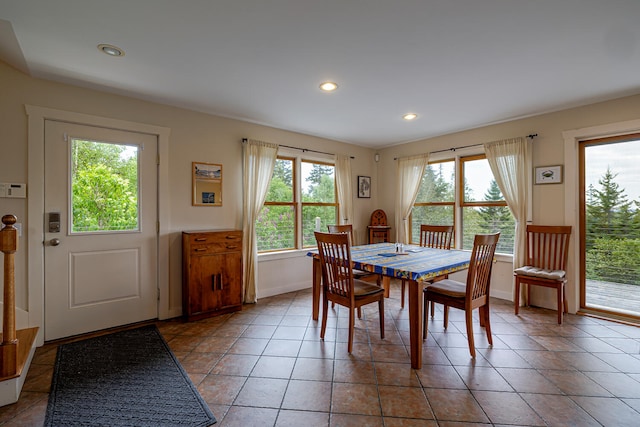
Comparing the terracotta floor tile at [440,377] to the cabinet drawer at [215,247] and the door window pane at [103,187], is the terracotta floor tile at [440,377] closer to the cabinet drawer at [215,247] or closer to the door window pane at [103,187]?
the cabinet drawer at [215,247]

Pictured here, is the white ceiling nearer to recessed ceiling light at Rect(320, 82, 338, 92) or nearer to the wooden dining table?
recessed ceiling light at Rect(320, 82, 338, 92)

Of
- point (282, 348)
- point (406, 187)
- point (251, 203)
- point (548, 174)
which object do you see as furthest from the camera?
point (406, 187)

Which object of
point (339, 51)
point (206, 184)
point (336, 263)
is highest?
point (339, 51)

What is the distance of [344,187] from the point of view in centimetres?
499

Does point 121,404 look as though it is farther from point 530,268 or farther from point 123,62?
point 530,268

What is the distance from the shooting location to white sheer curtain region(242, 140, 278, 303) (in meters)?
3.83

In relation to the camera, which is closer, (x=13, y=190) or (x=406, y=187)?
(x=13, y=190)

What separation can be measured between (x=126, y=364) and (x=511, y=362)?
9.78 ft

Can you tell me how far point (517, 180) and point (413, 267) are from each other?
7.91 ft

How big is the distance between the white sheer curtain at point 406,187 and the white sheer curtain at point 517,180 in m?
1.11

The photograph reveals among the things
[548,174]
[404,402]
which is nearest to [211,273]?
[404,402]

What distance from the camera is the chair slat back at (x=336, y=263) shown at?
8.12 feet

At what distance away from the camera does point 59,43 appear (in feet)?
6.98

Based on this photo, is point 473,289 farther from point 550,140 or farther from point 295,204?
point 295,204
